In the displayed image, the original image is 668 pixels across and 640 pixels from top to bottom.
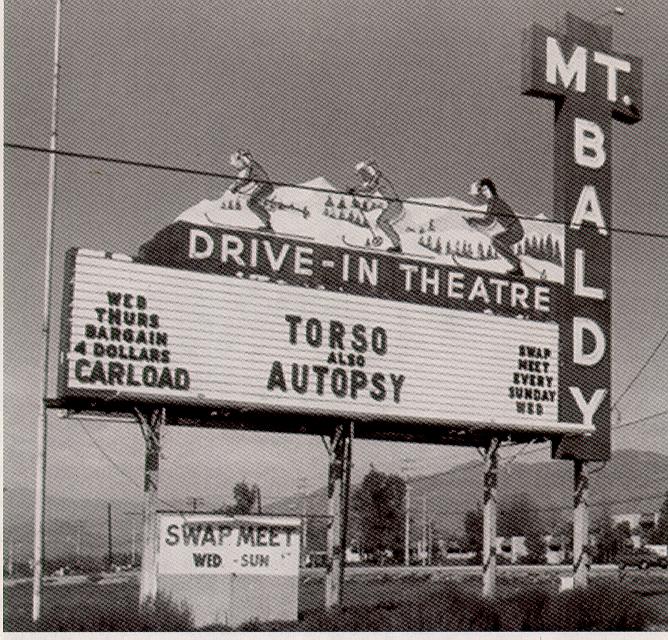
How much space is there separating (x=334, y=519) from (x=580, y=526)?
609 centimetres

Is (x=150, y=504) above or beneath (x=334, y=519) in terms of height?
above

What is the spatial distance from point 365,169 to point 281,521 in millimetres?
6605

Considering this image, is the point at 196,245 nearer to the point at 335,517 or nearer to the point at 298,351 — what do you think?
the point at 298,351

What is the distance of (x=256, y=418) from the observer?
2080 cm

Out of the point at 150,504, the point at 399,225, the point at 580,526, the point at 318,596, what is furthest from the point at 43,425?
the point at 318,596

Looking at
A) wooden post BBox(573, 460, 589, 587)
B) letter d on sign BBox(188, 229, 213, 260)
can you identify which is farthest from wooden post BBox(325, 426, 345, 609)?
wooden post BBox(573, 460, 589, 587)

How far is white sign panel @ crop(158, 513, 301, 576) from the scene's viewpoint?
19062 millimetres

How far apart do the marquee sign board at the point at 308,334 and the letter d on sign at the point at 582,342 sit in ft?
2.25

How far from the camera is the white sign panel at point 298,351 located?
736 inches

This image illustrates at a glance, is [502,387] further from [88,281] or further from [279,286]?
[88,281]

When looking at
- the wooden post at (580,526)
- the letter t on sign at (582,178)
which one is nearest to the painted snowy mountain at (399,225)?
the letter t on sign at (582,178)

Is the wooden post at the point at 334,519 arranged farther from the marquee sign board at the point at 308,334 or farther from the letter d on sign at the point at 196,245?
the letter d on sign at the point at 196,245

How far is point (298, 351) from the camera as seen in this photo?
2047 centimetres

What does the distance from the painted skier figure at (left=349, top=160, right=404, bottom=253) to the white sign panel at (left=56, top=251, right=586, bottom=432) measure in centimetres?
133
